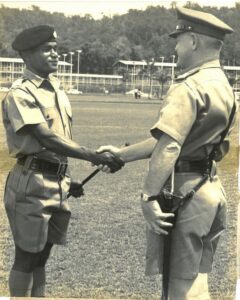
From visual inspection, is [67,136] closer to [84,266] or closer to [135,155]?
[135,155]

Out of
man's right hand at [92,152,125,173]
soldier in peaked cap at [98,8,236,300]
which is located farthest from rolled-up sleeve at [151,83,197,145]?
man's right hand at [92,152,125,173]

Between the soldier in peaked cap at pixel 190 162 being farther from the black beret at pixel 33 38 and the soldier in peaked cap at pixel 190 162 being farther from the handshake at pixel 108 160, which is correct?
the black beret at pixel 33 38

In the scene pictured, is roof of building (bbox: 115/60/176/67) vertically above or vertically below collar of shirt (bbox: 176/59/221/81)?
below

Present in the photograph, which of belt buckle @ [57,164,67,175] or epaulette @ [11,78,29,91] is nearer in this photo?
epaulette @ [11,78,29,91]

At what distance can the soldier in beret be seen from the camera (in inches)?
160

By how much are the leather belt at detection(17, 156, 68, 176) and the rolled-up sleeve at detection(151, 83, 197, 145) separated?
95 cm

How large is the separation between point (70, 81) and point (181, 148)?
158cm

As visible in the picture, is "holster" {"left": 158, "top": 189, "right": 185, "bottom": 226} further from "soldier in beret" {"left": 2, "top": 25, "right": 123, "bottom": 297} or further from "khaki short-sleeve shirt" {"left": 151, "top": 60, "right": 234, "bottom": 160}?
"soldier in beret" {"left": 2, "top": 25, "right": 123, "bottom": 297}

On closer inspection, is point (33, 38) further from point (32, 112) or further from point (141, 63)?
point (141, 63)

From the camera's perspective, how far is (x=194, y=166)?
3.71m

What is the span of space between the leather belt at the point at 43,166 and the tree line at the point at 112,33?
33.2 inches

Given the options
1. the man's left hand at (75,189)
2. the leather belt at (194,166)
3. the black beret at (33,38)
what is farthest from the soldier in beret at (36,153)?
the leather belt at (194,166)

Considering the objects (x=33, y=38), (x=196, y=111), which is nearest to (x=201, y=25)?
(x=196, y=111)

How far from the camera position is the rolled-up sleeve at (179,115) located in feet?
11.5
